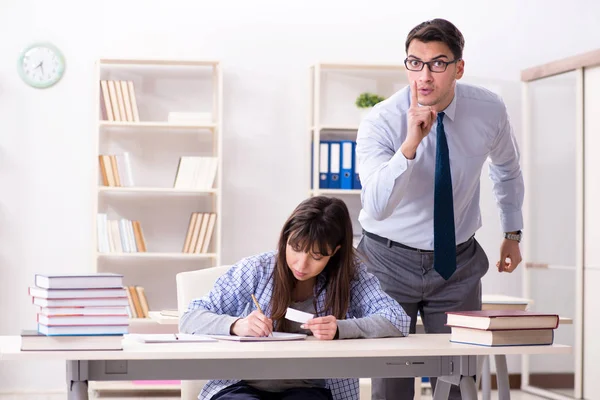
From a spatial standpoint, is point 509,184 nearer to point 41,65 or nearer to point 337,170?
point 337,170

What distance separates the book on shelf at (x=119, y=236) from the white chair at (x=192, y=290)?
2.16m

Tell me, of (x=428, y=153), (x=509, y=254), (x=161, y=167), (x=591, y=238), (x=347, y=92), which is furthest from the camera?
(x=347, y=92)

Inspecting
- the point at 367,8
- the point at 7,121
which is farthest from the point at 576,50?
the point at 7,121

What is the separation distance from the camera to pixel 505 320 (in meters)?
2.17

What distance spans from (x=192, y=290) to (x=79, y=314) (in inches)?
39.6

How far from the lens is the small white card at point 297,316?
231 centimetres

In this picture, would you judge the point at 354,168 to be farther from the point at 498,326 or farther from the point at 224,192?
the point at 498,326

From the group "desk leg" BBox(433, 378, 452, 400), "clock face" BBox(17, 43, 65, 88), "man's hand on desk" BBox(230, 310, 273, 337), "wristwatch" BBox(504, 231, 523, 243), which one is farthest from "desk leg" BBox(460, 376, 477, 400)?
"clock face" BBox(17, 43, 65, 88)

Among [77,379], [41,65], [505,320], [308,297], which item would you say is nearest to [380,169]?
[308,297]

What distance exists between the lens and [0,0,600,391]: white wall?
17.3ft

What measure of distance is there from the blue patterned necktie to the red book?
1.13 ft

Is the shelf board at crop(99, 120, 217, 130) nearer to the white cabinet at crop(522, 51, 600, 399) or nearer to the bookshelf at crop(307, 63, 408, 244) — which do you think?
the bookshelf at crop(307, 63, 408, 244)

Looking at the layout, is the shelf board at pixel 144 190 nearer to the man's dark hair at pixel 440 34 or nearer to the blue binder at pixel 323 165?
the blue binder at pixel 323 165

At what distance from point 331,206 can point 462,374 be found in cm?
60
